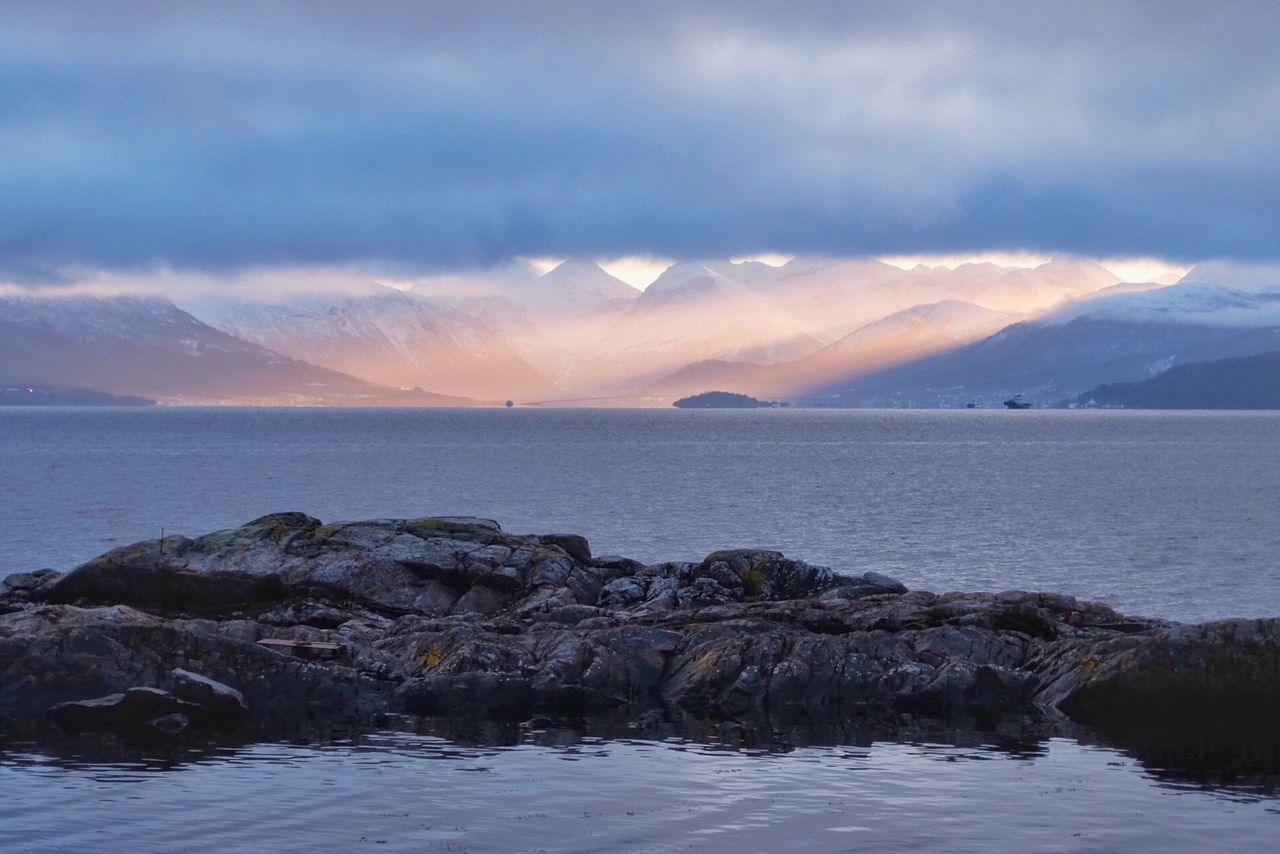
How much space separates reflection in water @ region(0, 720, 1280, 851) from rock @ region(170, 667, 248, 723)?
2264mm

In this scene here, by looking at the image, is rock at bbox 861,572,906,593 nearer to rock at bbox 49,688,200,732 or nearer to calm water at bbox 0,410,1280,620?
calm water at bbox 0,410,1280,620

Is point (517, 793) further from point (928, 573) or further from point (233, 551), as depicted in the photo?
point (928, 573)

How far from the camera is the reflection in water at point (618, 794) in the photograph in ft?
70.5

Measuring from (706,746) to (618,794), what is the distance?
4.04 meters

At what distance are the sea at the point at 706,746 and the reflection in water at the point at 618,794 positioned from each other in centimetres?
7

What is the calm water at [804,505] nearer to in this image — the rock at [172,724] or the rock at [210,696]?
the rock at [210,696]

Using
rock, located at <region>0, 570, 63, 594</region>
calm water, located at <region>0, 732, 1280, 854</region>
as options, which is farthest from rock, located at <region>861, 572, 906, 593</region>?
rock, located at <region>0, 570, 63, 594</region>

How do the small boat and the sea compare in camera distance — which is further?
the small boat

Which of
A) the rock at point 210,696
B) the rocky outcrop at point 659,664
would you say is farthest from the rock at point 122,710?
the rock at point 210,696

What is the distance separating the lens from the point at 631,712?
102 ft

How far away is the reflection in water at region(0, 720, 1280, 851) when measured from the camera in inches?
846

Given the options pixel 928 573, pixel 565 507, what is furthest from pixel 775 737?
pixel 565 507

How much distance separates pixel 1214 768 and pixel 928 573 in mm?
34460

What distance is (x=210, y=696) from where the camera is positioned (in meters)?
30.0
